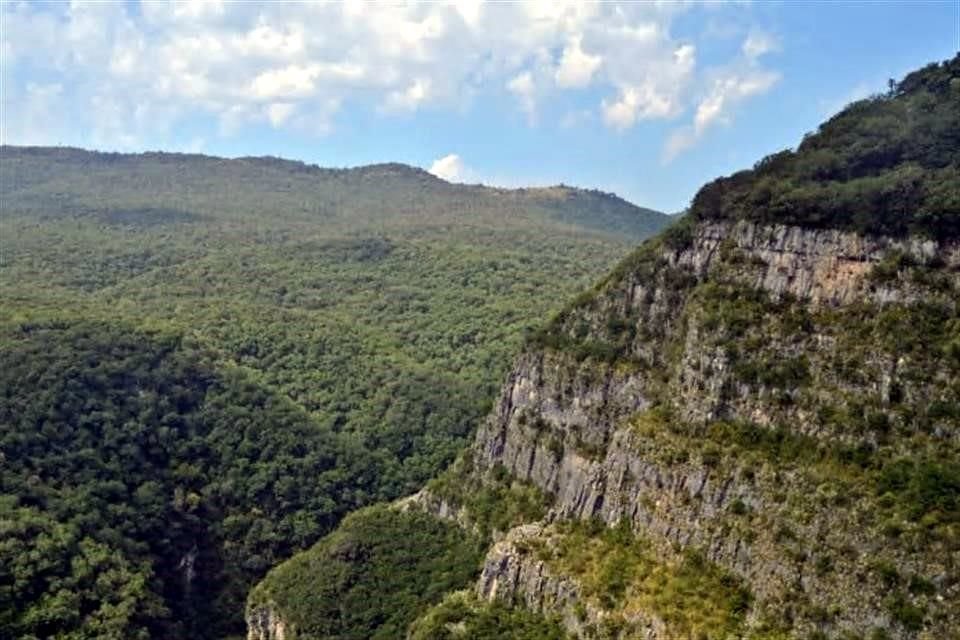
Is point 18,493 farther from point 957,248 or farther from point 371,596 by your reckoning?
point 957,248

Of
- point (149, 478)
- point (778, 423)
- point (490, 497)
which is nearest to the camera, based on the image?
point (778, 423)

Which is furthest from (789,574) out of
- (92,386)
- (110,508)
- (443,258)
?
(443,258)

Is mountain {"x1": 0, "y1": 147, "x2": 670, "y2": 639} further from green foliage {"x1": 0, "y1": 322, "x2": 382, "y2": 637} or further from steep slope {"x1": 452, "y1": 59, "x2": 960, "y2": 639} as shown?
steep slope {"x1": 452, "y1": 59, "x2": 960, "y2": 639}

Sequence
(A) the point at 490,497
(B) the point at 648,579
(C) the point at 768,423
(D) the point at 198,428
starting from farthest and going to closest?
(D) the point at 198,428, (A) the point at 490,497, (C) the point at 768,423, (B) the point at 648,579

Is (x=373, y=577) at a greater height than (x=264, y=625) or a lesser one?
greater

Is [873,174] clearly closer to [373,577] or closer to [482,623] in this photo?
[482,623]

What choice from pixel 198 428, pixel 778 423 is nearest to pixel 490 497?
pixel 778 423
